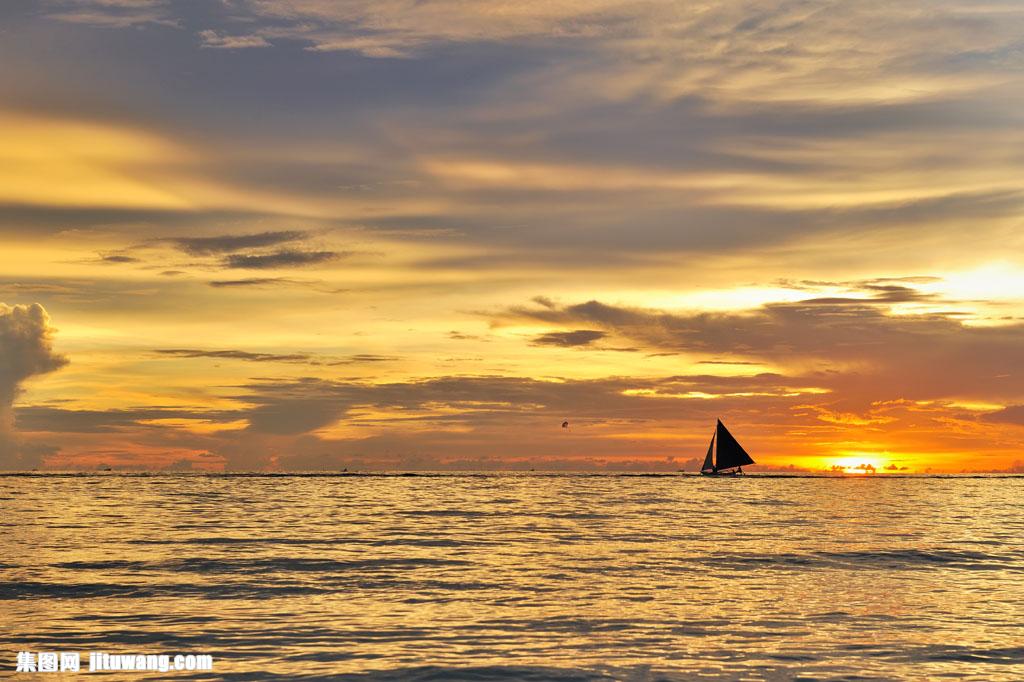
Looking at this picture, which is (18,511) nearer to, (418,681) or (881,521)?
(881,521)

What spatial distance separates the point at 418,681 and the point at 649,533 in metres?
46.6

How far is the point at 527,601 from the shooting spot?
1406 inches

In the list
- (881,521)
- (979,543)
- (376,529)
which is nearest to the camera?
(979,543)

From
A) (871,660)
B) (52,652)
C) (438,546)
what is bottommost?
(871,660)

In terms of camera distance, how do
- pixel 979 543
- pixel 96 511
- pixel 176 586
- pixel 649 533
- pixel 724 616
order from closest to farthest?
→ pixel 724 616
pixel 176 586
pixel 979 543
pixel 649 533
pixel 96 511

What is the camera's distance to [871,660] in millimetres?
26125

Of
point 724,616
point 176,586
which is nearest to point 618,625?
point 724,616

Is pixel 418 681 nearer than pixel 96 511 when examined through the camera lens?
Yes

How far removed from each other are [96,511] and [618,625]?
77.1 m

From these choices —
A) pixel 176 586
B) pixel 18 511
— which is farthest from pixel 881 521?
pixel 18 511

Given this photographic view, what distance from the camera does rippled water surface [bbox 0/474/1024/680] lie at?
25922mm

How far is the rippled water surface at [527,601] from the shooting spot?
2592cm

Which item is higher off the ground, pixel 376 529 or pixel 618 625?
pixel 376 529

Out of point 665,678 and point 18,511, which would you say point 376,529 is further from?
point 665,678
